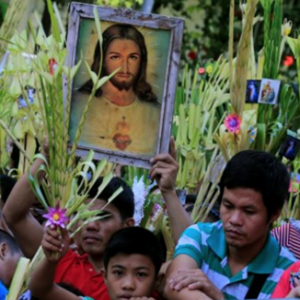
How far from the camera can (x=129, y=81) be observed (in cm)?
466

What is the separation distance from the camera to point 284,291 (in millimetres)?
4051

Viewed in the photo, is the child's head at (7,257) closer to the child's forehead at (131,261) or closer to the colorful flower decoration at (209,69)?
the child's forehead at (131,261)

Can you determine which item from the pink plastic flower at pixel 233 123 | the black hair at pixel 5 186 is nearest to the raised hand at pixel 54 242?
the pink plastic flower at pixel 233 123

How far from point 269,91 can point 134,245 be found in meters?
1.47

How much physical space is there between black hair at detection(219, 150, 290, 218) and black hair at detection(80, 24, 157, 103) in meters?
0.49

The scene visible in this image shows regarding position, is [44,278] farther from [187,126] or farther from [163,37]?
[187,126]

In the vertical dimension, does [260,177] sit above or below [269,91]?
below

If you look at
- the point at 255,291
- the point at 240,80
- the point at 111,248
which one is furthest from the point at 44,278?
the point at 240,80

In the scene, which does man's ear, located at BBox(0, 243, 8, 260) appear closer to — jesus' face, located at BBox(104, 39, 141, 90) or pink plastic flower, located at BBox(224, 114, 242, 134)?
jesus' face, located at BBox(104, 39, 141, 90)

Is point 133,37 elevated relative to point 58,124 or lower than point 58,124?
elevated

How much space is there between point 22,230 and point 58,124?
841mm

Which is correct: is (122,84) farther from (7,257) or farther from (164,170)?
(7,257)

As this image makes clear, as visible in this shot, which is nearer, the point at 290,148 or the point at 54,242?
the point at 54,242

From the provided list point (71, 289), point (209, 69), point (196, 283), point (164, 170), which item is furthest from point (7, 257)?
point (209, 69)
